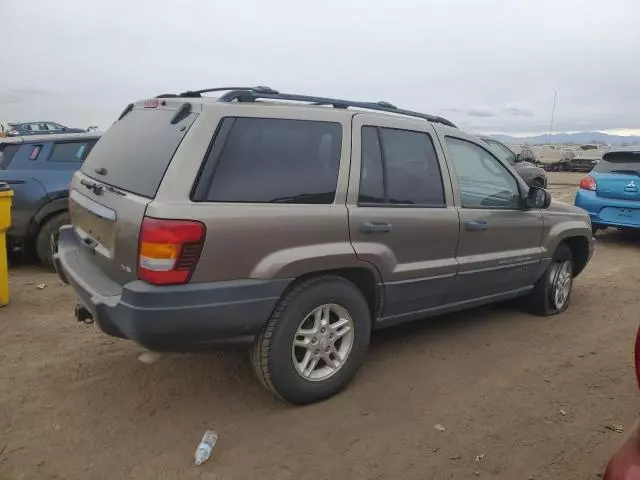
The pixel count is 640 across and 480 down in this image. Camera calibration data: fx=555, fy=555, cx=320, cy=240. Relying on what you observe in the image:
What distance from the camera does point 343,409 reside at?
3361 mm

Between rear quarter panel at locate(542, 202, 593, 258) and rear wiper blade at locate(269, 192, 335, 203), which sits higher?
rear wiper blade at locate(269, 192, 335, 203)

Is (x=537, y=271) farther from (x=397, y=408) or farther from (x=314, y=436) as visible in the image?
(x=314, y=436)

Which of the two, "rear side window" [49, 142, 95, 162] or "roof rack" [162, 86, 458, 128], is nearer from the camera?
"roof rack" [162, 86, 458, 128]

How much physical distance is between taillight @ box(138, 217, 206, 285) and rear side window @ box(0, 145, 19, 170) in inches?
182

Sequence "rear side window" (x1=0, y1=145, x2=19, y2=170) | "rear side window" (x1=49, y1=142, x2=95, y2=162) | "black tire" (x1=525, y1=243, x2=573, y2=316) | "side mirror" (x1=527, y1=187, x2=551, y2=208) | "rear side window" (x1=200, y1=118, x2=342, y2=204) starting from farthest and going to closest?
"rear side window" (x1=49, y1=142, x2=95, y2=162) → "rear side window" (x1=0, y1=145, x2=19, y2=170) → "black tire" (x1=525, y1=243, x2=573, y2=316) → "side mirror" (x1=527, y1=187, x2=551, y2=208) → "rear side window" (x1=200, y1=118, x2=342, y2=204)

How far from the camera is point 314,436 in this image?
3074mm

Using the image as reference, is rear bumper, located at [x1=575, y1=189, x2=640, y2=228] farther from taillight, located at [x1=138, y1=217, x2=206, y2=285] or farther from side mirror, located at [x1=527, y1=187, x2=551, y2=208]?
taillight, located at [x1=138, y1=217, x2=206, y2=285]

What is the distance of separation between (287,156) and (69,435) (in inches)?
76.9

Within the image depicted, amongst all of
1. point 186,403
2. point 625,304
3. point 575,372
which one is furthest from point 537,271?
point 186,403

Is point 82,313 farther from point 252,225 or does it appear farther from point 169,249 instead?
point 252,225

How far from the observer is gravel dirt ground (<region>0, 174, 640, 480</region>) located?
283cm

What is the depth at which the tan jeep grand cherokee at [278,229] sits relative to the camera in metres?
2.84

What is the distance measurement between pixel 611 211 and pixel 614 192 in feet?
0.96

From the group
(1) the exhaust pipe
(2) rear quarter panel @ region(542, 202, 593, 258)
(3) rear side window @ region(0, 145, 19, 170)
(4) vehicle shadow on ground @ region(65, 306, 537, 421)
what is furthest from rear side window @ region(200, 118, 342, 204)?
(3) rear side window @ region(0, 145, 19, 170)
